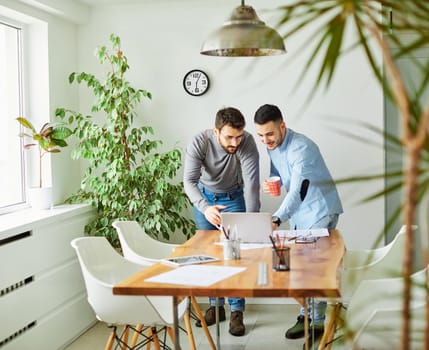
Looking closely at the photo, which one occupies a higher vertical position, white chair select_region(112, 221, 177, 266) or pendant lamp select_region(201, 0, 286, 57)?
pendant lamp select_region(201, 0, 286, 57)

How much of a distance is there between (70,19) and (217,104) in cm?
145

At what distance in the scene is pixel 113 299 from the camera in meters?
3.72

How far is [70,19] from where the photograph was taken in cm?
590

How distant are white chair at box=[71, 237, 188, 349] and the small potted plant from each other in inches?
47.2

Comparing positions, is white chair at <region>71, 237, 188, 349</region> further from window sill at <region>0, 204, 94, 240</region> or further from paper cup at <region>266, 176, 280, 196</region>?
paper cup at <region>266, 176, 280, 196</region>

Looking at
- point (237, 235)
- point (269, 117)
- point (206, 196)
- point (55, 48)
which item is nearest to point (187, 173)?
point (206, 196)

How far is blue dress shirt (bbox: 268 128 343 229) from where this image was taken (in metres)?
4.45

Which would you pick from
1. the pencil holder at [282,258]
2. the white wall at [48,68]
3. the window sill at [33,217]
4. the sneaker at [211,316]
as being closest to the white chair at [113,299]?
the window sill at [33,217]

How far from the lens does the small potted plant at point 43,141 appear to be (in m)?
5.24

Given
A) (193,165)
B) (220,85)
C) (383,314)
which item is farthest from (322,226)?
(220,85)

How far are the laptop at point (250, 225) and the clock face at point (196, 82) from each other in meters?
2.27

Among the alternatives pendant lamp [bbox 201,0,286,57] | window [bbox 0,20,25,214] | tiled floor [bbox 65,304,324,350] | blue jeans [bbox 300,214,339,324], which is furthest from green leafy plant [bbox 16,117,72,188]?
pendant lamp [bbox 201,0,286,57]

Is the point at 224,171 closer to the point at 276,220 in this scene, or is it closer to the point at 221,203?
the point at 221,203

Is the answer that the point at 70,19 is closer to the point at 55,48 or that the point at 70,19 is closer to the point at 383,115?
the point at 55,48
